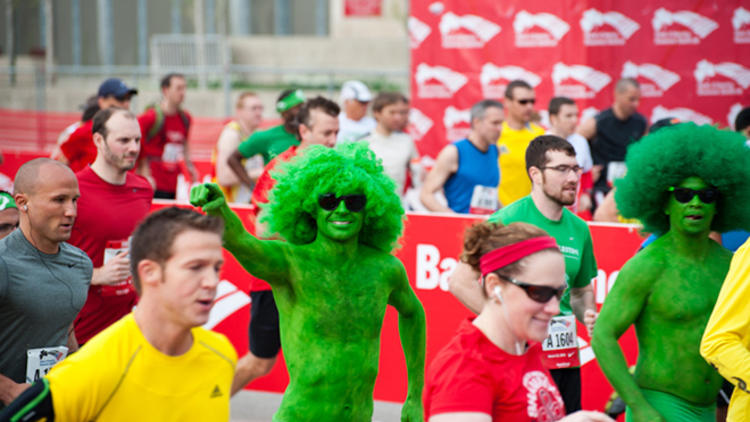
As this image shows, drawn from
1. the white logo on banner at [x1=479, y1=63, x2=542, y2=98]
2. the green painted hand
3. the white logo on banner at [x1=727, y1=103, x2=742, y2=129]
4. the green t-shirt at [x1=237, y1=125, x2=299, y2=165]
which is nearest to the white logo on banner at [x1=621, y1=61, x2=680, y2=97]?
the white logo on banner at [x1=727, y1=103, x2=742, y2=129]

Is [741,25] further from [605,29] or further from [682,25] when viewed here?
[605,29]

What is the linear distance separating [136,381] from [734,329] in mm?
2357

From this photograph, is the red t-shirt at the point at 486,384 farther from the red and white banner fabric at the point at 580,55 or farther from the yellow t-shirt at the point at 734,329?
the red and white banner fabric at the point at 580,55

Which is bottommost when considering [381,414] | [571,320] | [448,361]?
[381,414]

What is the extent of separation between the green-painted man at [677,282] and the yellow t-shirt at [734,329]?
44 centimetres

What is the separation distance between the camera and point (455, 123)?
1238 centimetres

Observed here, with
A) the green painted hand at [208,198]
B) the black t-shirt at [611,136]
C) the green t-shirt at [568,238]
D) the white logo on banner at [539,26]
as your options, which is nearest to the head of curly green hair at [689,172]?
the green t-shirt at [568,238]

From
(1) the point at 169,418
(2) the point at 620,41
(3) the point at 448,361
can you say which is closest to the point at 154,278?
(1) the point at 169,418

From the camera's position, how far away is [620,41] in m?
11.6

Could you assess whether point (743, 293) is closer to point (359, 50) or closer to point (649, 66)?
point (649, 66)

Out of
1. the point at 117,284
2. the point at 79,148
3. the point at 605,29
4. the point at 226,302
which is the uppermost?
the point at 605,29

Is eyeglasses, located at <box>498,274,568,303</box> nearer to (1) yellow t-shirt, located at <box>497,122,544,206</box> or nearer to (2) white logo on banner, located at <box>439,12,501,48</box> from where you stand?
(1) yellow t-shirt, located at <box>497,122,544,206</box>

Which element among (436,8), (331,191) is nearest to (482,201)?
(331,191)

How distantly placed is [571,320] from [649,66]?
684 cm
